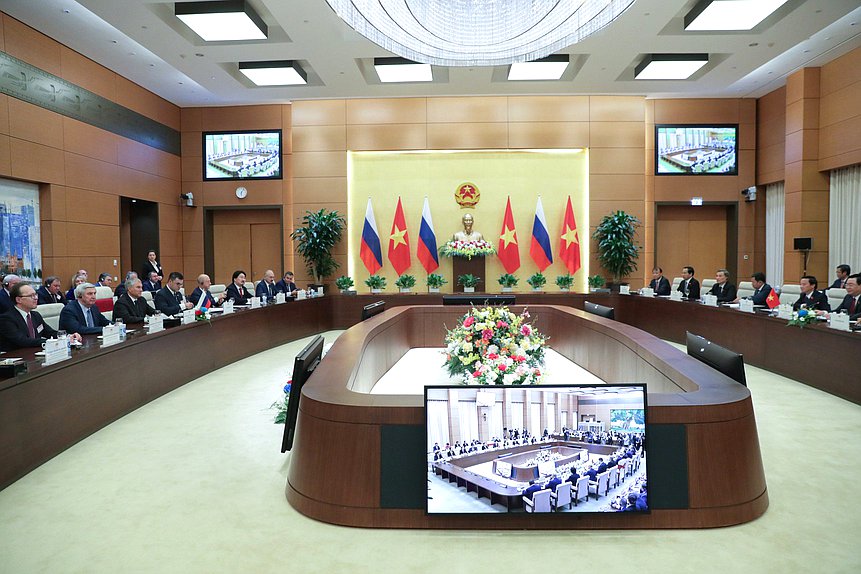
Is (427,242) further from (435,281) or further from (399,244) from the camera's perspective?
(435,281)

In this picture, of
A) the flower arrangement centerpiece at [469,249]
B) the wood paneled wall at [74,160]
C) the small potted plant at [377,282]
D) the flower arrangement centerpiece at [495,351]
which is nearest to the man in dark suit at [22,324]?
the flower arrangement centerpiece at [495,351]

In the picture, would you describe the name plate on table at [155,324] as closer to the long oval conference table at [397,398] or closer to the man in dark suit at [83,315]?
the long oval conference table at [397,398]

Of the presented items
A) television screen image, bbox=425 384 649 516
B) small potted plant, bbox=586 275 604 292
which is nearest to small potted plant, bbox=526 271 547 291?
small potted plant, bbox=586 275 604 292

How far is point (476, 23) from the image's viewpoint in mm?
3670

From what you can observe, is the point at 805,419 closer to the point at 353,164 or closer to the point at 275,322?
the point at 275,322

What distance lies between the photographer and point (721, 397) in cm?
246

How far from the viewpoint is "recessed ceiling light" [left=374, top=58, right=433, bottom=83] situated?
27.1ft

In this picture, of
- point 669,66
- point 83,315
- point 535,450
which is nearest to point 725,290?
point 669,66

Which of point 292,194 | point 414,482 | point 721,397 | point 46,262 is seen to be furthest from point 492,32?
point 292,194

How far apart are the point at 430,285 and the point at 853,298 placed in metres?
6.41

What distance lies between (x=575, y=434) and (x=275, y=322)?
6106 mm

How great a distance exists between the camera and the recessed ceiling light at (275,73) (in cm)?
837

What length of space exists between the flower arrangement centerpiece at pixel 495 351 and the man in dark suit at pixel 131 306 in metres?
3.18

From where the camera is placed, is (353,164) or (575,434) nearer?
(575,434)
